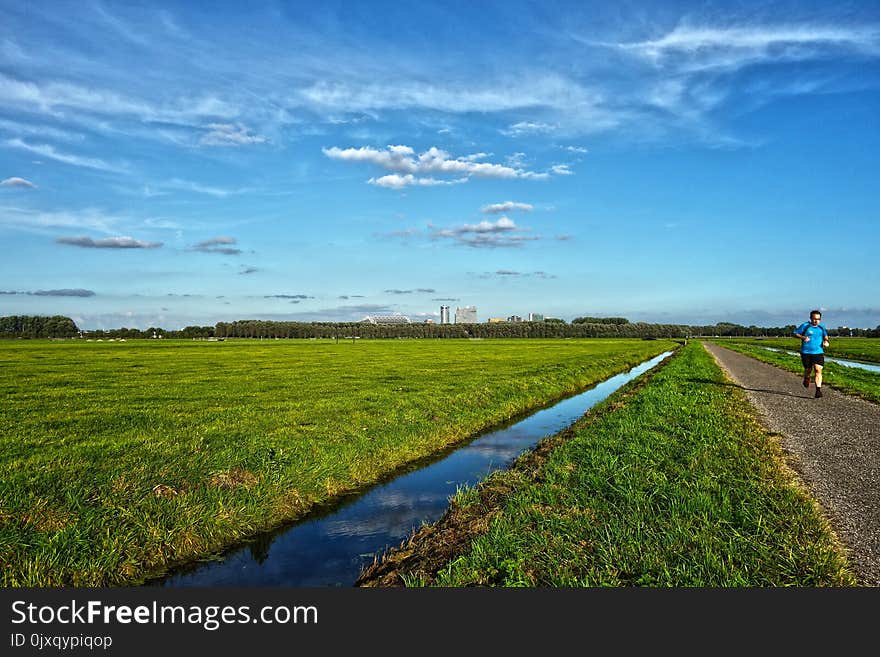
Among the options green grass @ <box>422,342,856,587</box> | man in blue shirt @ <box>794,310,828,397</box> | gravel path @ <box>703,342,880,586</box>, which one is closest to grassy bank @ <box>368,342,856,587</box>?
green grass @ <box>422,342,856,587</box>

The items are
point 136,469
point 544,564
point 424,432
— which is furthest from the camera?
point 424,432

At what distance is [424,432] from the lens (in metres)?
16.3

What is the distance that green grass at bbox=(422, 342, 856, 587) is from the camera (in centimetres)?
599

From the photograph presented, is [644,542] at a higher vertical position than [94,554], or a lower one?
higher

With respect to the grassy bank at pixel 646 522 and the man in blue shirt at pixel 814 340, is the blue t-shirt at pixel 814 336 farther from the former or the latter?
the grassy bank at pixel 646 522

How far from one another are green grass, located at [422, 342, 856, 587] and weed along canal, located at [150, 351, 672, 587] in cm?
127

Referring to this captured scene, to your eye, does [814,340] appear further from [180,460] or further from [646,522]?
[180,460]

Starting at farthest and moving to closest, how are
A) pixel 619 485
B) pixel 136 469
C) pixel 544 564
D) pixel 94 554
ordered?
pixel 136 469 < pixel 619 485 < pixel 94 554 < pixel 544 564

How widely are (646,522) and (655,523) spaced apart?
0.43 ft

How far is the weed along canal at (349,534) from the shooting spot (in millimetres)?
7801

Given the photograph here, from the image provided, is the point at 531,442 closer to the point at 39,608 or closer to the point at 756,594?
the point at 756,594

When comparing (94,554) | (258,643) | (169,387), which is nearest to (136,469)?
(94,554)

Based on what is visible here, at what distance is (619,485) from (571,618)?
4.37m

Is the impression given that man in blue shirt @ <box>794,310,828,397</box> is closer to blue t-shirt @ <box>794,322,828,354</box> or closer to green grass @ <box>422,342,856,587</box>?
blue t-shirt @ <box>794,322,828,354</box>
